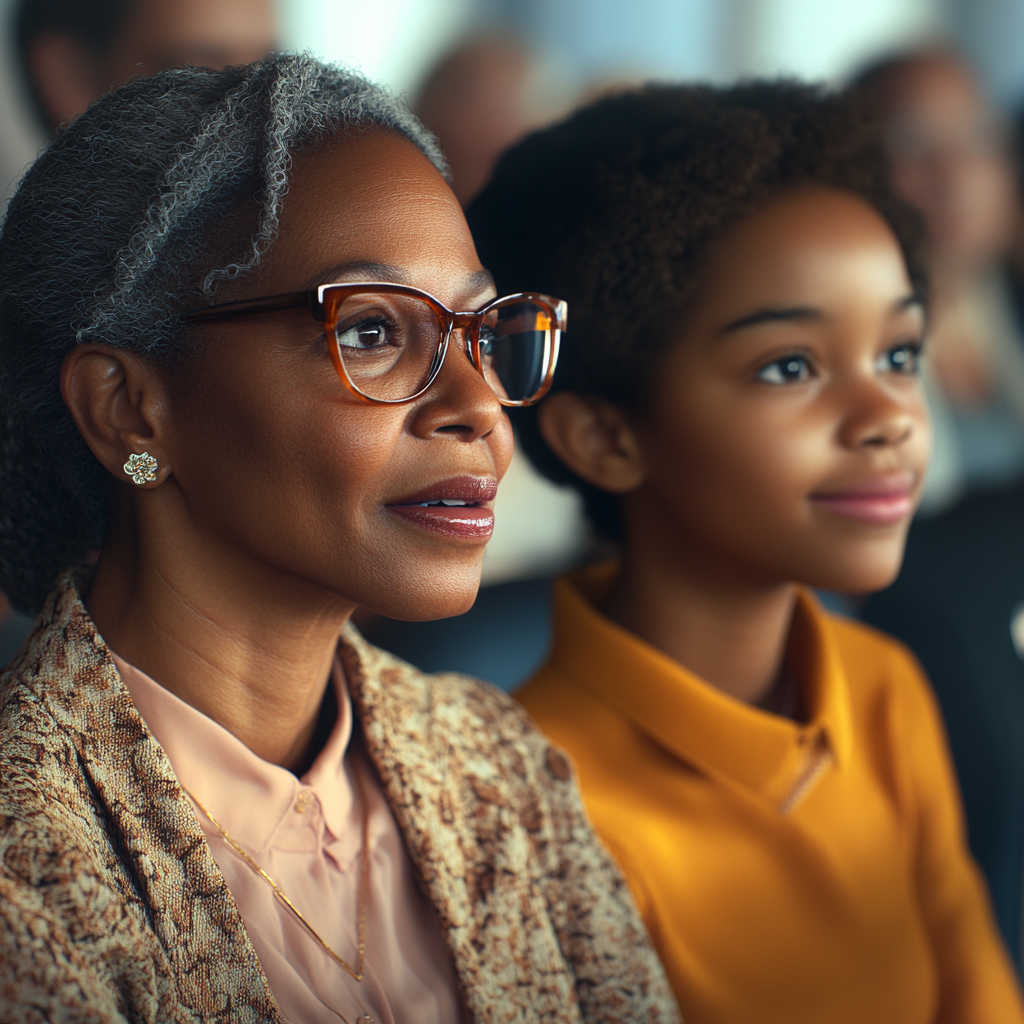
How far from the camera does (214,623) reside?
2.82ft

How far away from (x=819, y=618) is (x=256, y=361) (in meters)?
0.86

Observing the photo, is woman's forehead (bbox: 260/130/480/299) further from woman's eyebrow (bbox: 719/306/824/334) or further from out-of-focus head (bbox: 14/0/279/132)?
out-of-focus head (bbox: 14/0/279/132)

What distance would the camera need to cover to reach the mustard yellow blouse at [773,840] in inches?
44.8

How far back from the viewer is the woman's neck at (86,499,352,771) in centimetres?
85

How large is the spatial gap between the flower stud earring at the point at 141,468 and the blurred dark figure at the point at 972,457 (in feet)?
3.74

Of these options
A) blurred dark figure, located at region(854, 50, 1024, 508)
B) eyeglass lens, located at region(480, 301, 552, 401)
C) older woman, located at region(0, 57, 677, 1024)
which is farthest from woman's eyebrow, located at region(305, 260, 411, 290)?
blurred dark figure, located at region(854, 50, 1024, 508)

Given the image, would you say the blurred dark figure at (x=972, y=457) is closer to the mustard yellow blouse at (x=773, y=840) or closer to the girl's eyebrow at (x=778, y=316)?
the mustard yellow blouse at (x=773, y=840)

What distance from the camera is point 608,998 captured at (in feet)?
3.21

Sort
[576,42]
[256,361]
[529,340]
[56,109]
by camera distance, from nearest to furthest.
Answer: [256,361]
[529,340]
[56,109]
[576,42]

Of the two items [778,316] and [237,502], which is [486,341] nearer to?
[237,502]

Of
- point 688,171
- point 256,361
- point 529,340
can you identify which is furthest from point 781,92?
point 256,361

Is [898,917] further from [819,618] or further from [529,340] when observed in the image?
[529,340]

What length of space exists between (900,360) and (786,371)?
15 centimetres

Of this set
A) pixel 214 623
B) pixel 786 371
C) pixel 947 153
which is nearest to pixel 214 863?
pixel 214 623
